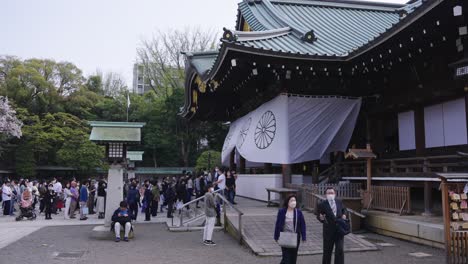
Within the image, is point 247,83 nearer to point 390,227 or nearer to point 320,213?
point 390,227

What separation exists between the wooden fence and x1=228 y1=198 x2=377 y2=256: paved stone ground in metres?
2.01

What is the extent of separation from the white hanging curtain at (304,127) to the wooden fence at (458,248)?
6.82 m

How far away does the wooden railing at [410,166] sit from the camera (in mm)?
9945

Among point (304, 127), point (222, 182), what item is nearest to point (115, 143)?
point (222, 182)

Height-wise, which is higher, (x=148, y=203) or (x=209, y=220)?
(x=209, y=220)

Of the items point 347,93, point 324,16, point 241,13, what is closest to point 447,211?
point 347,93

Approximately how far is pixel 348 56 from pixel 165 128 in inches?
1117

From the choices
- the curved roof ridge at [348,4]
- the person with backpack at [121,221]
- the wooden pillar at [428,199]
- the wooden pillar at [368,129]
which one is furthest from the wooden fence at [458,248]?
the curved roof ridge at [348,4]

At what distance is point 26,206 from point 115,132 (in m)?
7.14

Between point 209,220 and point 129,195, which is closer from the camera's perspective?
point 209,220

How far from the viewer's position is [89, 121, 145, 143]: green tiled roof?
39.6 ft

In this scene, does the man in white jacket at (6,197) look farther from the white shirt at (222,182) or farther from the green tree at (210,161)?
the green tree at (210,161)

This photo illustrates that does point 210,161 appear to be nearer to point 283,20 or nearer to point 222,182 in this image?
point 283,20

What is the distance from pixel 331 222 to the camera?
671 centimetres
